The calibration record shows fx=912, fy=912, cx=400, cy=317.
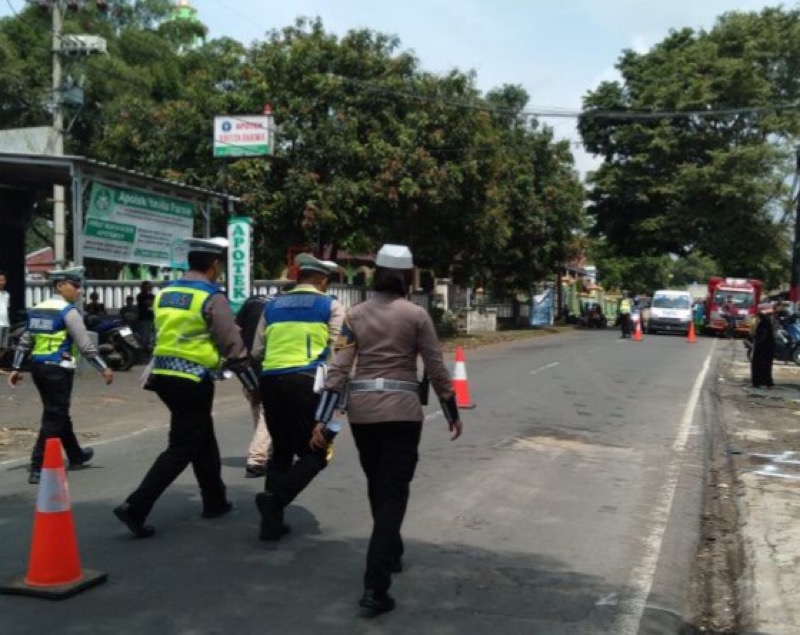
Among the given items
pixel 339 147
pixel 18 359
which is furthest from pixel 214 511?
pixel 339 147

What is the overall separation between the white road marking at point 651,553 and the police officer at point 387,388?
1235 millimetres

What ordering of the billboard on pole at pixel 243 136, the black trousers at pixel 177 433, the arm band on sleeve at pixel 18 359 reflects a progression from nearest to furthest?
the black trousers at pixel 177 433 → the arm band on sleeve at pixel 18 359 → the billboard on pole at pixel 243 136

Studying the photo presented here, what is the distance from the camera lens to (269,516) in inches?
229

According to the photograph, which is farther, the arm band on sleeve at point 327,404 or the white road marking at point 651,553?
the arm band on sleeve at point 327,404

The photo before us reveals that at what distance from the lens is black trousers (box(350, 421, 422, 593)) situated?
460cm

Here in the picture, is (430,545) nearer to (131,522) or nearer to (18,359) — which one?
(131,522)

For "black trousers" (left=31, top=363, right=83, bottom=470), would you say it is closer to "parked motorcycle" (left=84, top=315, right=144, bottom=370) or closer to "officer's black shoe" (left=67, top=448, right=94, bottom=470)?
"officer's black shoe" (left=67, top=448, right=94, bottom=470)

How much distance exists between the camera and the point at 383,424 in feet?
15.5

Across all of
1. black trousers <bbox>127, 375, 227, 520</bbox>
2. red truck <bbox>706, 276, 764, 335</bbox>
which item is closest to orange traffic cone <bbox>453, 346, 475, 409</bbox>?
black trousers <bbox>127, 375, 227, 520</bbox>

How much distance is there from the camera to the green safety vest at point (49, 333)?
7.61 metres

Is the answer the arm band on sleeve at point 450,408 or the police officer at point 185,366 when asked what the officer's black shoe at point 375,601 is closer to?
the arm band on sleeve at point 450,408

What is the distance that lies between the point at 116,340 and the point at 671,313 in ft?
95.5

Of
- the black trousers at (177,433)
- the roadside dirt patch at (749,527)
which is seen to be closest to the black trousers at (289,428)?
the black trousers at (177,433)

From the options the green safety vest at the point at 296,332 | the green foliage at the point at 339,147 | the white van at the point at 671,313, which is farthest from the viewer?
the white van at the point at 671,313
